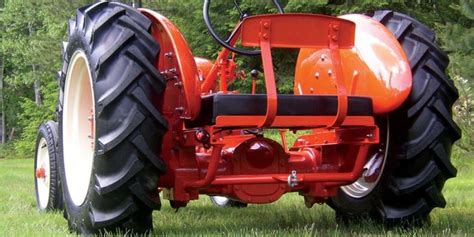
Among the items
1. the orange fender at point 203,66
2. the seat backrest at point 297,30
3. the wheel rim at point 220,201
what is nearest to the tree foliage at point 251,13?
the orange fender at point 203,66

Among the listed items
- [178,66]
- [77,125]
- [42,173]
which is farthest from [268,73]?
[42,173]

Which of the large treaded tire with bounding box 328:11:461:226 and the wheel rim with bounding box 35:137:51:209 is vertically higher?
the large treaded tire with bounding box 328:11:461:226

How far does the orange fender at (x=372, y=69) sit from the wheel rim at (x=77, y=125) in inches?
55.4

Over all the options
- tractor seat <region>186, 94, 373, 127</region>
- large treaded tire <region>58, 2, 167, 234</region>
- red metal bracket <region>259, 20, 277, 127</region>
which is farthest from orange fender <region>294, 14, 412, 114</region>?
large treaded tire <region>58, 2, 167, 234</region>

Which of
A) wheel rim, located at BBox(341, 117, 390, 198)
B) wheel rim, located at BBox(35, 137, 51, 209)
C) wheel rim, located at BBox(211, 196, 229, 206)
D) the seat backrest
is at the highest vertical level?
the seat backrest

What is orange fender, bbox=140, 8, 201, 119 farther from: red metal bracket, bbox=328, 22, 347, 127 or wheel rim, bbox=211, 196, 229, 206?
wheel rim, bbox=211, 196, 229, 206

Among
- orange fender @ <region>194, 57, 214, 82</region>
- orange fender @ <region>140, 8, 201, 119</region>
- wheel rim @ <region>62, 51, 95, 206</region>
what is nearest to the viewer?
orange fender @ <region>140, 8, 201, 119</region>

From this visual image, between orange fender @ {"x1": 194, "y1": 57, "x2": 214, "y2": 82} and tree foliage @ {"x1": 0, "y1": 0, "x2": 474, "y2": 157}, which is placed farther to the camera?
tree foliage @ {"x1": 0, "y1": 0, "x2": 474, "y2": 157}

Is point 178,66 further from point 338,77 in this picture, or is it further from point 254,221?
point 254,221

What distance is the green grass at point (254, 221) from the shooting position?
3.73 m

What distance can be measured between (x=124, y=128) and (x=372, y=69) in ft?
4.66

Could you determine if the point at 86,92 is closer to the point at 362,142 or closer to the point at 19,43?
the point at 362,142

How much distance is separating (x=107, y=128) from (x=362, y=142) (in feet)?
4.53

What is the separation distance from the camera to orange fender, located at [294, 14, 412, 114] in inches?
139
